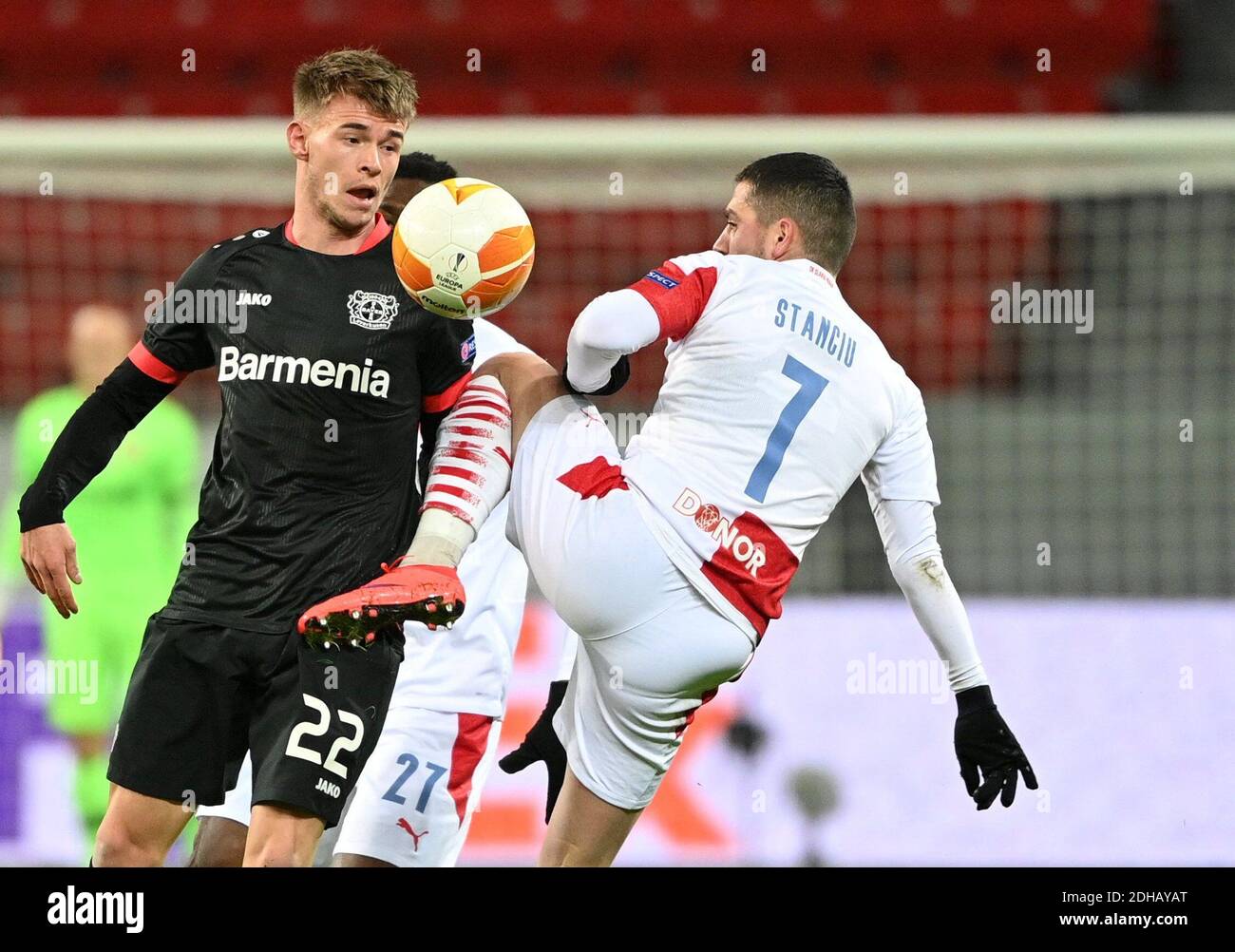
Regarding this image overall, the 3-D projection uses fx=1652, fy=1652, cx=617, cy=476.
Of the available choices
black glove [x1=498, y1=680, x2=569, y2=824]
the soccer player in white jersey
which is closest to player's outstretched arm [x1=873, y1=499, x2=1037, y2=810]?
the soccer player in white jersey

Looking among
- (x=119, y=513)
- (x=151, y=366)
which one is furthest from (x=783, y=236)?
(x=119, y=513)

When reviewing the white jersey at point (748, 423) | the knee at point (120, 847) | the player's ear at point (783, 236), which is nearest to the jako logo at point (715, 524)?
the white jersey at point (748, 423)

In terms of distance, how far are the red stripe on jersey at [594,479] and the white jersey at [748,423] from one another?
0.14 feet

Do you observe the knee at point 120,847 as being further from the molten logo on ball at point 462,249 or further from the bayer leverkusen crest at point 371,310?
the molten logo on ball at point 462,249

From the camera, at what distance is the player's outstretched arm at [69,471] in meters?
3.68

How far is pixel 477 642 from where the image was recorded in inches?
166

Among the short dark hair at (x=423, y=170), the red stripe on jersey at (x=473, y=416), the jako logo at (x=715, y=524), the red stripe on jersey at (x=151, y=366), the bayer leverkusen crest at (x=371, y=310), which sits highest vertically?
the short dark hair at (x=423, y=170)

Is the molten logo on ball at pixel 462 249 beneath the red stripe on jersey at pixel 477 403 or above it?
above

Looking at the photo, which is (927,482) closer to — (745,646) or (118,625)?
(745,646)

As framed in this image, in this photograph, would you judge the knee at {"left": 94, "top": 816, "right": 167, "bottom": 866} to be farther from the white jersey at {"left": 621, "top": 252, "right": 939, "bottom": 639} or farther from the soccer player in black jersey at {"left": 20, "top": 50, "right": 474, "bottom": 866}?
the white jersey at {"left": 621, "top": 252, "right": 939, "bottom": 639}

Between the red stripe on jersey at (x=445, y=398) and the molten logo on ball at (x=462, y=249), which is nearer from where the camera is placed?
the molten logo on ball at (x=462, y=249)

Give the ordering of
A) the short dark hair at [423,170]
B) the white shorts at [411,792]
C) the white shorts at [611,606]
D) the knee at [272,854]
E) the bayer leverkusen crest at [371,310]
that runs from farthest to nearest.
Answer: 1. the short dark hair at [423,170]
2. the white shorts at [411,792]
3. the white shorts at [611,606]
4. the bayer leverkusen crest at [371,310]
5. the knee at [272,854]

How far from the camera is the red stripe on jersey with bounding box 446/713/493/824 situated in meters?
4.18
